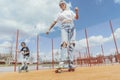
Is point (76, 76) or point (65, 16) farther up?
point (65, 16)

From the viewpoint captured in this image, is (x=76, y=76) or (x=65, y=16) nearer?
(x=76, y=76)

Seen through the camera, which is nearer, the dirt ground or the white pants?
the dirt ground

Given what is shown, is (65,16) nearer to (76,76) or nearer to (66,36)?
(66,36)

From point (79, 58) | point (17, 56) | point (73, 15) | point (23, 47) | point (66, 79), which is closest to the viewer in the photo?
point (66, 79)

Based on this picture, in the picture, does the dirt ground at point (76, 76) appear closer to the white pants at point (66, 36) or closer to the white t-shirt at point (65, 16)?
the white pants at point (66, 36)

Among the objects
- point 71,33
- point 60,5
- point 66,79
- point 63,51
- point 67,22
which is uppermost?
point 60,5

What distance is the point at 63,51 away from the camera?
12.5 ft

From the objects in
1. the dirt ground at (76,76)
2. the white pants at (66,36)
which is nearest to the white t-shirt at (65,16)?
the white pants at (66,36)

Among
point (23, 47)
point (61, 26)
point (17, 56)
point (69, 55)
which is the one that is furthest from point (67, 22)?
point (17, 56)

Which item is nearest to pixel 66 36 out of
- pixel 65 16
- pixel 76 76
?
pixel 65 16

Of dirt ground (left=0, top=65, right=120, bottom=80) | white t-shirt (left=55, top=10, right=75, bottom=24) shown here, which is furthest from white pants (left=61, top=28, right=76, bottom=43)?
dirt ground (left=0, top=65, right=120, bottom=80)

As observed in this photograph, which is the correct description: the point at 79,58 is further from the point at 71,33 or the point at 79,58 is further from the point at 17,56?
the point at 71,33

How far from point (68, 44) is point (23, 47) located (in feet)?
13.8

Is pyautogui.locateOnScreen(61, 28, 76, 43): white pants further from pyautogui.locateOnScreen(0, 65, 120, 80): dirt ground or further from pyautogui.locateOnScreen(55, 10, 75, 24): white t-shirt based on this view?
pyautogui.locateOnScreen(0, 65, 120, 80): dirt ground
